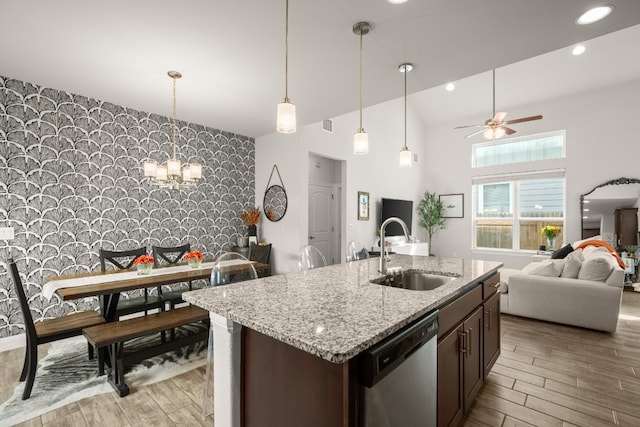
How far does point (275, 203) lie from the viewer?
497 cm

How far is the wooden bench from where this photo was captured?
2.20 metres

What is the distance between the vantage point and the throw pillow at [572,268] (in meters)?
3.59

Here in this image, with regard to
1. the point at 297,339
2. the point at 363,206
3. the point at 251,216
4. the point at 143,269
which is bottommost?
the point at 143,269

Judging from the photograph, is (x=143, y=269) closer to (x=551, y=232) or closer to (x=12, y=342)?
(x=12, y=342)

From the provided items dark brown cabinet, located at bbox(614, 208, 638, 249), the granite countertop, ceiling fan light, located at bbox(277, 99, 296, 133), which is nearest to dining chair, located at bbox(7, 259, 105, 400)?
the granite countertop

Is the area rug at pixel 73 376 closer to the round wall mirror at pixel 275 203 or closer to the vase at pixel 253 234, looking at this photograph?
the vase at pixel 253 234

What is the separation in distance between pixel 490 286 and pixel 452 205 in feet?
19.1

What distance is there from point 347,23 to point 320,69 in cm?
73

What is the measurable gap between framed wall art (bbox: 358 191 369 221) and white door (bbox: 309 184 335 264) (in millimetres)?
536

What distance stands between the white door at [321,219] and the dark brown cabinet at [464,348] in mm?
3452

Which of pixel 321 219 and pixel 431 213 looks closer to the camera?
pixel 321 219

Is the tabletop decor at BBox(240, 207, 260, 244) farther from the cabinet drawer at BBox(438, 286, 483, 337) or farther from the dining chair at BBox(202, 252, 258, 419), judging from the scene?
the cabinet drawer at BBox(438, 286, 483, 337)

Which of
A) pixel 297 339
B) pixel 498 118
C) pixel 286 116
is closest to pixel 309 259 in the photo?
pixel 286 116

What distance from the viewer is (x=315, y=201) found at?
557cm
